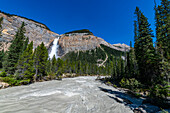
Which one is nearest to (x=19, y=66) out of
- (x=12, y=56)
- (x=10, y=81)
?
(x=10, y=81)

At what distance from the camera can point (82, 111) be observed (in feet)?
18.0

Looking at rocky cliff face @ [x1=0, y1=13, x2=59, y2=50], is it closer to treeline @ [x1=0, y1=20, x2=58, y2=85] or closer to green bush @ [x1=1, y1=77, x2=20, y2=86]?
treeline @ [x1=0, y1=20, x2=58, y2=85]

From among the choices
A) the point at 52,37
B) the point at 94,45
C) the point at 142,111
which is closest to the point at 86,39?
the point at 94,45

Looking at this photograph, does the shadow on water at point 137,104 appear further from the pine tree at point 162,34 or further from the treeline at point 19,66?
the treeline at point 19,66

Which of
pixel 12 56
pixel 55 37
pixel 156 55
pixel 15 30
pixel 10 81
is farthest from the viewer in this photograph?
pixel 55 37

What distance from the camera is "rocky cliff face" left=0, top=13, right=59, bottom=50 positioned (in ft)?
250

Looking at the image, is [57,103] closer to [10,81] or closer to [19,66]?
[10,81]

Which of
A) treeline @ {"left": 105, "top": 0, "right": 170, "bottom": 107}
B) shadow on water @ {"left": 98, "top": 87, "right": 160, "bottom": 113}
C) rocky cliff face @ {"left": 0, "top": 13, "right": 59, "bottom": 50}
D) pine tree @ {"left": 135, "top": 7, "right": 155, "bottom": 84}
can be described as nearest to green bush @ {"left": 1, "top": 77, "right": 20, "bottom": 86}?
shadow on water @ {"left": 98, "top": 87, "right": 160, "bottom": 113}

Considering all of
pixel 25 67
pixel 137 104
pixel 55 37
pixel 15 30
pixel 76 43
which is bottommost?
pixel 137 104

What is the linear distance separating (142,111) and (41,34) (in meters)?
144

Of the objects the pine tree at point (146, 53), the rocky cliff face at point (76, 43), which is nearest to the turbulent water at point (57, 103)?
the pine tree at point (146, 53)

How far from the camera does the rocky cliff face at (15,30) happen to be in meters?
76.1

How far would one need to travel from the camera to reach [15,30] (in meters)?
89.1

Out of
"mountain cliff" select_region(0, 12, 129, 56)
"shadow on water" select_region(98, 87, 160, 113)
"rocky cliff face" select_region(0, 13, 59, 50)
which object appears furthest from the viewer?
"mountain cliff" select_region(0, 12, 129, 56)
